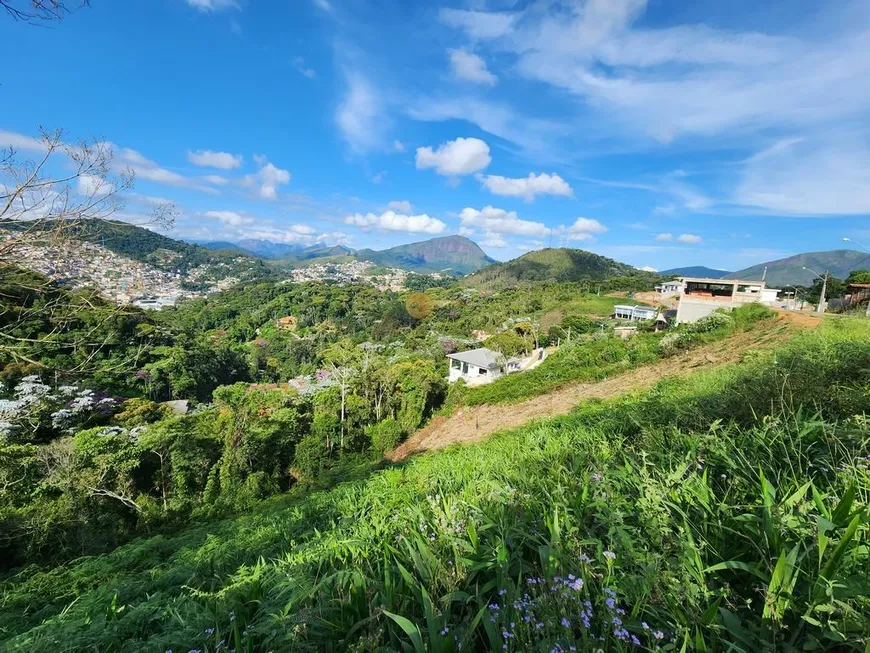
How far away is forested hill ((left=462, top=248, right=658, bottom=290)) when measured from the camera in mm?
107125

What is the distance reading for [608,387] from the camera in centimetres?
1110

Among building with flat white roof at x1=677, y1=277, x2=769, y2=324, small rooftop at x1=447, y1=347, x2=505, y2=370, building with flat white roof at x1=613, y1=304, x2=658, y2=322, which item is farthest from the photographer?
building with flat white roof at x1=613, y1=304, x2=658, y2=322

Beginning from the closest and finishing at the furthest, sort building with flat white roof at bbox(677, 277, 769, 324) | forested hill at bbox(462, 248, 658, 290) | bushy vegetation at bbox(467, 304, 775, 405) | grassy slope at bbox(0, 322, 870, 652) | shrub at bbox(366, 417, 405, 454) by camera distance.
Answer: grassy slope at bbox(0, 322, 870, 652) < bushy vegetation at bbox(467, 304, 775, 405) < shrub at bbox(366, 417, 405, 454) < building with flat white roof at bbox(677, 277, 769, 324) < forested hill at bbox(462, 248, 658, 290)

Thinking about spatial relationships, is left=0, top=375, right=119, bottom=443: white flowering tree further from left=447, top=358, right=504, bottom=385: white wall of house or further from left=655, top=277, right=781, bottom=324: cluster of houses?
left=655, top=277, right=781, bottom=324: cluster of houses

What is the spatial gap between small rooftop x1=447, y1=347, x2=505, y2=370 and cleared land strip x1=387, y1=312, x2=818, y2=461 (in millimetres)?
12531

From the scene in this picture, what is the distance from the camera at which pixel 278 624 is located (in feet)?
4.95

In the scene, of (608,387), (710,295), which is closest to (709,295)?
(710,295)

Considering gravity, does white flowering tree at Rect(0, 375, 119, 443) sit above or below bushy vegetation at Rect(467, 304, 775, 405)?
below

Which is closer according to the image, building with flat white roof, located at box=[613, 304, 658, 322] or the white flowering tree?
the white flowering tree

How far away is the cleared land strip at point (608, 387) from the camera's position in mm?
9648

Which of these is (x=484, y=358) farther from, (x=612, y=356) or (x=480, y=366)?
(x=612, y=356)

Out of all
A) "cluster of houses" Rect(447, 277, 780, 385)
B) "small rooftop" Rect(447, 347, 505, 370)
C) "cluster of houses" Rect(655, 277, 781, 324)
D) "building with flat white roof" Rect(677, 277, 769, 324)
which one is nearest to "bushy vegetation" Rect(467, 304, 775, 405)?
"cluster of houses" Rect(447, 277, 780, 385)

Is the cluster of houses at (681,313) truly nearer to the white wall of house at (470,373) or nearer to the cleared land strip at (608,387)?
the white wall of house at (470,373)

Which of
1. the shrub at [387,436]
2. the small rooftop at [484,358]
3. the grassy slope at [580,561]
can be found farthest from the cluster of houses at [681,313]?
the grassy slope at [580,561]
